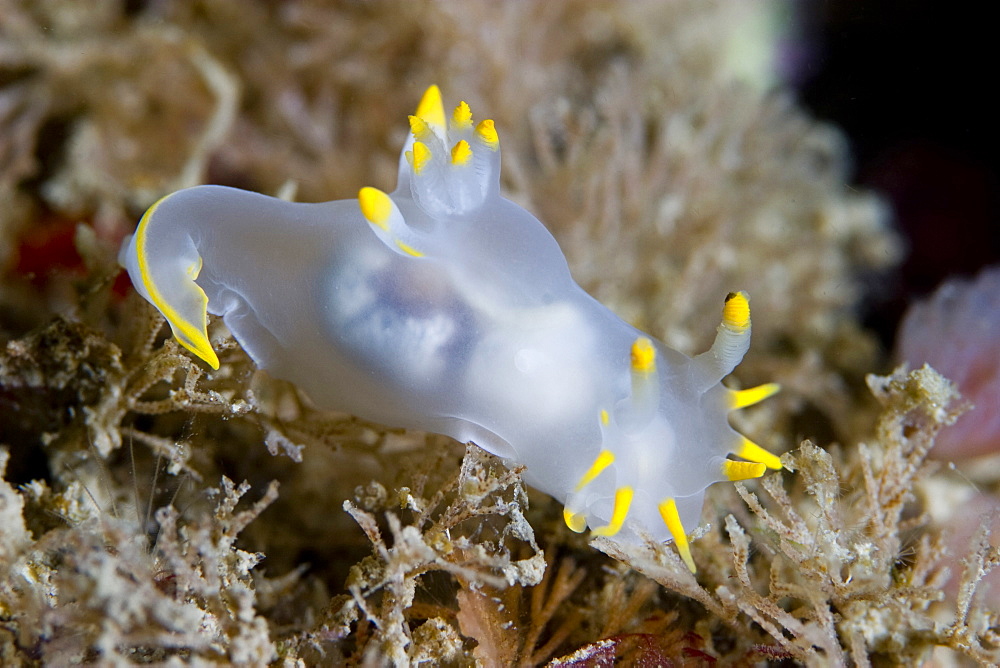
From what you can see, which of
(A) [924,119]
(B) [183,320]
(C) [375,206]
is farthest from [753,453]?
(A) [924,119]

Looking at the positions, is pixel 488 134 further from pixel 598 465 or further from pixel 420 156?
pixel 598 465

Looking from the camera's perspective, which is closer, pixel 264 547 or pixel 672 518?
pixel 672 518

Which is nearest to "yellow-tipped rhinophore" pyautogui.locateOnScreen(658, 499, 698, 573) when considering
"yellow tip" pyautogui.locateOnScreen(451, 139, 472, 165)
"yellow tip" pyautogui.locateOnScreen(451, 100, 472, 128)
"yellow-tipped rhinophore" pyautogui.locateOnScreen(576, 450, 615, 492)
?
"yellow-tipped rhinophore" pyautogui.locateOnScreen(576, 450, 615, 492)

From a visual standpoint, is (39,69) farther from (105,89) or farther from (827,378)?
(827,378)

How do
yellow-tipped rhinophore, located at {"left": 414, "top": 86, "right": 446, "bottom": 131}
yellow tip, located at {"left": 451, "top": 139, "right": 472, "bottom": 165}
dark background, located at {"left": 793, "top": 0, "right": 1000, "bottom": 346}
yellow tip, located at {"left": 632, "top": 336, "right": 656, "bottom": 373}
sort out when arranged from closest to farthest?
yellow tip, located at {"left": 632, "top": 336, "right": 656, "bottom": 373} < yellow tip, located at {"left": 451, "top": 139, "right": 472, "bottom": 165} < yellow-tipped rhinophore, located at {"left": 414, "top": 86, "right": 446, "bottom": 131} < dark background, located at {"left": 793, "top": 0, "right": 1000, "bottom": 346}

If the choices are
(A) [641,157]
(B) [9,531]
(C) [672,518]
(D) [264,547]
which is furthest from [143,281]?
(A) [641,157]

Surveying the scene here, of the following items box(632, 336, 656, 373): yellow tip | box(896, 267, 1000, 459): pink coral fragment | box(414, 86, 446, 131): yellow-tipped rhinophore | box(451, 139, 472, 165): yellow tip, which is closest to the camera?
box(632, 336, 656, 373): yellow tip

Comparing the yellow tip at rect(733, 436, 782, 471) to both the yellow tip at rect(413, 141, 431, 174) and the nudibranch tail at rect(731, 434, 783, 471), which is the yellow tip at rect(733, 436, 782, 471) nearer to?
the nudibranch tail at rect(731, 434, 783, 471)
